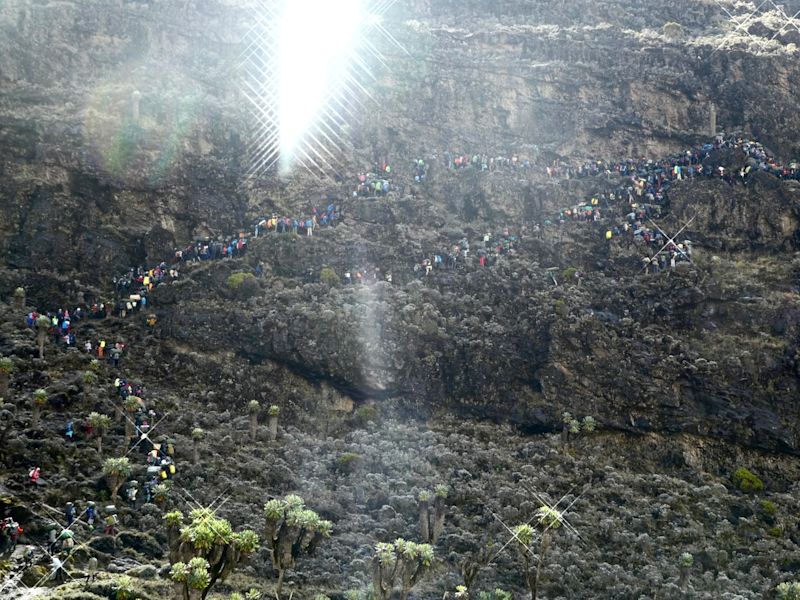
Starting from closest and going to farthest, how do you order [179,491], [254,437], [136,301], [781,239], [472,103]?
[179,491] < [254,437] < [136,301] < [781,239] < [472,103]

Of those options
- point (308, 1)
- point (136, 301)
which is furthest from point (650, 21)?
→ point (136, 301)

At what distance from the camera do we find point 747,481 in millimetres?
60062

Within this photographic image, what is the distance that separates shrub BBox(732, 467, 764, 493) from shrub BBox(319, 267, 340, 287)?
29227 millimetres

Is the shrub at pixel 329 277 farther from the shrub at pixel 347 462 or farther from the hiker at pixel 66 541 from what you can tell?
the hiker at pixel 66 541

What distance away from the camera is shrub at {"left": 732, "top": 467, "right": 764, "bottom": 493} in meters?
59.8

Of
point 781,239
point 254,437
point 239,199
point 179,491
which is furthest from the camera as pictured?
point 239,199

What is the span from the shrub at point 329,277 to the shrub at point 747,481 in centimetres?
2923

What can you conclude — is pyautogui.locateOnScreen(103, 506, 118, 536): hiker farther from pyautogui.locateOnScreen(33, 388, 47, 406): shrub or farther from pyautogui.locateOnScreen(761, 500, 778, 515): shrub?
pyautogui.locateOnScreen(761, 500, 778, 515): shrub

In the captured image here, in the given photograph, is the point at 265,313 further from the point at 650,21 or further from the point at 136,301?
the point at 650,21

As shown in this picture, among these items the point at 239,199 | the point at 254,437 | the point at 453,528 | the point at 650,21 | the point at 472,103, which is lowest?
the point at 453,528

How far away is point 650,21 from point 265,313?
56.1m

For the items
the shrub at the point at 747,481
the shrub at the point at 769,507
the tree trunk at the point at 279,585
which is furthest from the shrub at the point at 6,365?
the shrub at the point at 769,507

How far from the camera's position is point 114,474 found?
49.7 m

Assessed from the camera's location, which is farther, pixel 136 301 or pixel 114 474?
pixel 136 301
